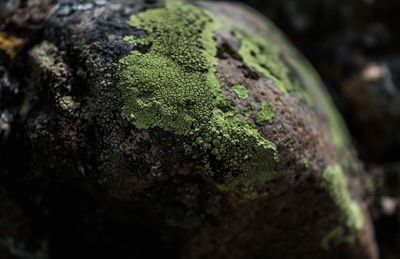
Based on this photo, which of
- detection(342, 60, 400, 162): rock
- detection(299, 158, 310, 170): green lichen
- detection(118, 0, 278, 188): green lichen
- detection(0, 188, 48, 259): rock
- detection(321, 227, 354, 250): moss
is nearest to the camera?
detection(118, 0, 278, 188): green lichen

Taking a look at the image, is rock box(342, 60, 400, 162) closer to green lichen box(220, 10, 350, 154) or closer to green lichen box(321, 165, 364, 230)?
green lichen box(220, 10, 350, 154)

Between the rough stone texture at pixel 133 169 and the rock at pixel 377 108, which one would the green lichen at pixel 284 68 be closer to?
the rough stone texture at pixel 133 169

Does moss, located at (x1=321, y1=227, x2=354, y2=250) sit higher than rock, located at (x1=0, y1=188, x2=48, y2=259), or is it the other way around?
moss, located at (x1=321, y1=227, x2=354, y2=250)

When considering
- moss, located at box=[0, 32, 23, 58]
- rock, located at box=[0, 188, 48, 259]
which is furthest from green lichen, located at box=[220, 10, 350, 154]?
rock, located at box=[0, 188, 48, 259]

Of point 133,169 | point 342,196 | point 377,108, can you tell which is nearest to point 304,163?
point 342,196

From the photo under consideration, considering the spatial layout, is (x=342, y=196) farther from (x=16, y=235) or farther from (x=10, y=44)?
(x=10, y=44)

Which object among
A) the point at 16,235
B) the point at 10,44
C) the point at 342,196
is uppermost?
the point at 10,44
